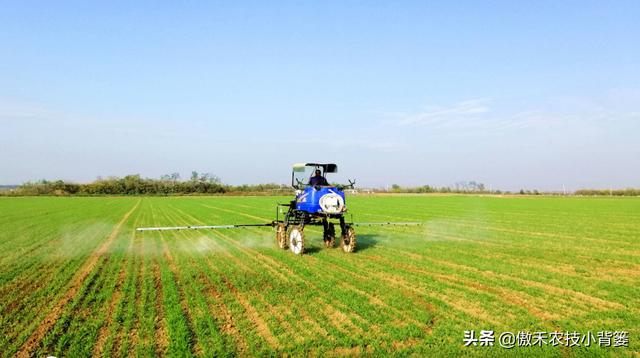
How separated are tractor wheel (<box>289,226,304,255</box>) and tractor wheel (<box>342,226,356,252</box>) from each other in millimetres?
1477

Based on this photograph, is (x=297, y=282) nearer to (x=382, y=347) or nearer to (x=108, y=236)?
(x=382, y=347)

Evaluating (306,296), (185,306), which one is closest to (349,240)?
(306,296)

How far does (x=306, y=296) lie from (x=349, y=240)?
5.76 m

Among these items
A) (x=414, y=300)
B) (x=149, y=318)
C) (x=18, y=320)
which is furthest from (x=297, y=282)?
(x=18, y=320)

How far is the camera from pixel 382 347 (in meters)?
6.20

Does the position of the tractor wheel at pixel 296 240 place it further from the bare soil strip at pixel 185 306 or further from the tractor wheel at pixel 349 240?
the bare soil strip at pixel 185 306

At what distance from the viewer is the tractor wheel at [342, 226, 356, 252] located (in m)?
14.5

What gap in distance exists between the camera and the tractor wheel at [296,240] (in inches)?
562

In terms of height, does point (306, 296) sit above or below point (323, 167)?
below

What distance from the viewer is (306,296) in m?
9.02

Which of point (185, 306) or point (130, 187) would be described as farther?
point (130, 187)

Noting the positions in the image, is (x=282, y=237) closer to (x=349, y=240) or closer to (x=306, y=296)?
(x=349, y=240)

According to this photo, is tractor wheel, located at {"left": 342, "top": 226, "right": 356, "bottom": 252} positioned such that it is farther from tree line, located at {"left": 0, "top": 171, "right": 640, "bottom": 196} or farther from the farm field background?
tree line, located at {"left": 0, "top": 171, "right": 640, "bottom": 196}

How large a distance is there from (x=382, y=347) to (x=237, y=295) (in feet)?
12.9
